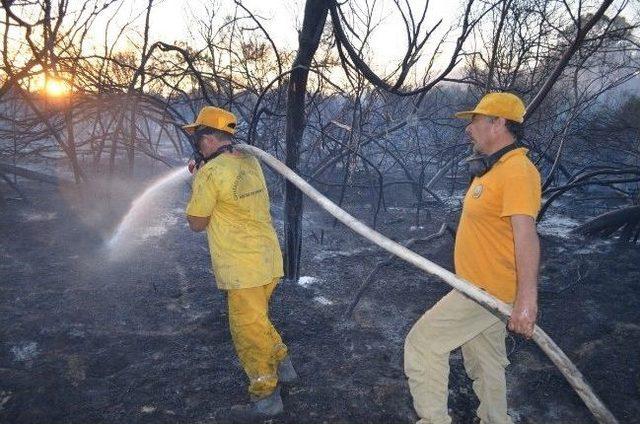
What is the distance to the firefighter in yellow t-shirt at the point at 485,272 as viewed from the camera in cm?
204

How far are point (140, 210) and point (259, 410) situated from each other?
217 inches

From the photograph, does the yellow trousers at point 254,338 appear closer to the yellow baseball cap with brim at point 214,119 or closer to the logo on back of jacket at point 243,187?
the logo on back of jacket at point 243,187

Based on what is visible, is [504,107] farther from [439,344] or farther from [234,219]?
[234,219]

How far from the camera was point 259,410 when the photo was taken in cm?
261

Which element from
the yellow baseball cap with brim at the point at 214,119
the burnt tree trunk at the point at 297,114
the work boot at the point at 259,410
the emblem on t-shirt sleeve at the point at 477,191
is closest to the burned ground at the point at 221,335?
the work boot at the point at 259,410

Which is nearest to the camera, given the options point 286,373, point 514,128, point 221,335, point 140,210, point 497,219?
point 497,219

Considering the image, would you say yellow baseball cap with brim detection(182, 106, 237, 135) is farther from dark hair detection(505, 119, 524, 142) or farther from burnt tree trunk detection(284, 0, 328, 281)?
dark hair detection(505, 119, 524, 142)

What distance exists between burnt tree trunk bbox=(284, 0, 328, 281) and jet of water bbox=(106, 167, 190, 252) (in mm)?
2556

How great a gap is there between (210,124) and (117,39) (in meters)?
4.90

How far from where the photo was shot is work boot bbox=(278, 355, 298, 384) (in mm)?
2971

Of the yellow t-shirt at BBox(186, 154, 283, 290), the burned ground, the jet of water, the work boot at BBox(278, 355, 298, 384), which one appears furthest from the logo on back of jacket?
the jet of water

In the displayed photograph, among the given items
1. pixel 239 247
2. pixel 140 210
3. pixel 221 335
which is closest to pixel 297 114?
pixel 239 247

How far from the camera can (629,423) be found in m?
2.63

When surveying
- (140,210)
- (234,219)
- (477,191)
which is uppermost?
(477,191)
